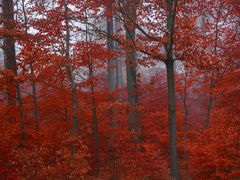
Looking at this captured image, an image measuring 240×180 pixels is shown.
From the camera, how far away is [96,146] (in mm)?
14508

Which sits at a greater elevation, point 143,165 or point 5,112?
point 5,112

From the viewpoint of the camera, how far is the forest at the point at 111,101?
31.7ft

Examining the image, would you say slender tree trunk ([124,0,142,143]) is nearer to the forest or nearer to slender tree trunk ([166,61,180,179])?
the forest

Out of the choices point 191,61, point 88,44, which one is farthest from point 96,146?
point 191,61

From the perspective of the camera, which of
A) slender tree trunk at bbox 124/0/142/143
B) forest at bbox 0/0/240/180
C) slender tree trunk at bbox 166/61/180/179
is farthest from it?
slender tree trunk at bbox 124/0/142/143

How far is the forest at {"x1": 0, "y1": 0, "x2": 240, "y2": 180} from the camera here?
9672mm

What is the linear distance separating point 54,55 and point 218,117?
648cm

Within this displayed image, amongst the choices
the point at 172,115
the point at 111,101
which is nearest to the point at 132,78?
the point at 111,101

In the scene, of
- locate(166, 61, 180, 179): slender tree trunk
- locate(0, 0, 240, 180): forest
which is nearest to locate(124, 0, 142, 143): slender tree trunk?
locate(0, 0, 240, 180): forest

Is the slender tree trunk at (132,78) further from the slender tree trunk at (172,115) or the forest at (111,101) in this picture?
the slender tree trunk at (172,115)

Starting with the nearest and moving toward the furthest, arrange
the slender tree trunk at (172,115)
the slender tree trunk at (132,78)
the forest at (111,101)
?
the forest at (111,101)
the slender tree trunk at (172,115)
the slender tree trunk at (132,78)

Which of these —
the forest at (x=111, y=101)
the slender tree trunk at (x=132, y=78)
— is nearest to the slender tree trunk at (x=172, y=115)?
the forest at (x=111, y=101)

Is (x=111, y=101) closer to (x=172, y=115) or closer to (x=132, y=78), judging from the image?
(x=132, y=78)

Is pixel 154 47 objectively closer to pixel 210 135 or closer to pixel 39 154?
pixel 210 135
